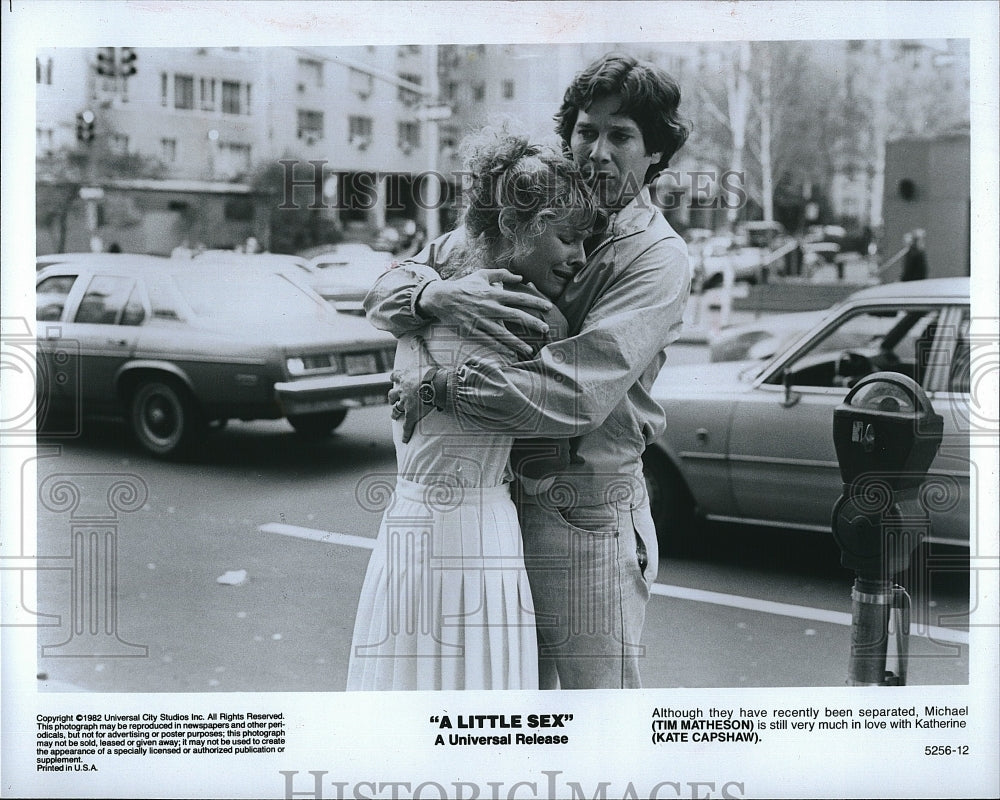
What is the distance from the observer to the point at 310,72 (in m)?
3.67

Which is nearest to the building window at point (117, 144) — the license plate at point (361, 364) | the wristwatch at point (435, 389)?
the license plate at point (361, 364)

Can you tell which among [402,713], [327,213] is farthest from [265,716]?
[327,213]

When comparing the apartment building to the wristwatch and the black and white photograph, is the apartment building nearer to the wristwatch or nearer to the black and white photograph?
the black and white photograph

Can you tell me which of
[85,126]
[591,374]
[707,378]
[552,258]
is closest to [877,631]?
[707,378]

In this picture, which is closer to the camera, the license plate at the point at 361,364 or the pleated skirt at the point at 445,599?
the pleated skirt at the point at 445,599

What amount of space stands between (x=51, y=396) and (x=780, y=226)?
253cm

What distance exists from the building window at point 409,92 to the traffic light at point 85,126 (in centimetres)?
102

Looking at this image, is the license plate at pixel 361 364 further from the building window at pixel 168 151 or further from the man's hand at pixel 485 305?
the building window at pixel 168 151

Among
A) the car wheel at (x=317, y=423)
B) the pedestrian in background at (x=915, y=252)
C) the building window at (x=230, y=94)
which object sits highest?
the building window at (x=230, y=94)

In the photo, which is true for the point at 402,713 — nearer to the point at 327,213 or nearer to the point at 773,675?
the point at 773,675

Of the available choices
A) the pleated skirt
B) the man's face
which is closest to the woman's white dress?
the pleated skirt

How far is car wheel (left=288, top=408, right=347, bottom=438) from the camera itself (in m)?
3.73

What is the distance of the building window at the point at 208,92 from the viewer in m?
3.64

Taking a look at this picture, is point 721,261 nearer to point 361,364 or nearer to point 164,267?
point 361,364
